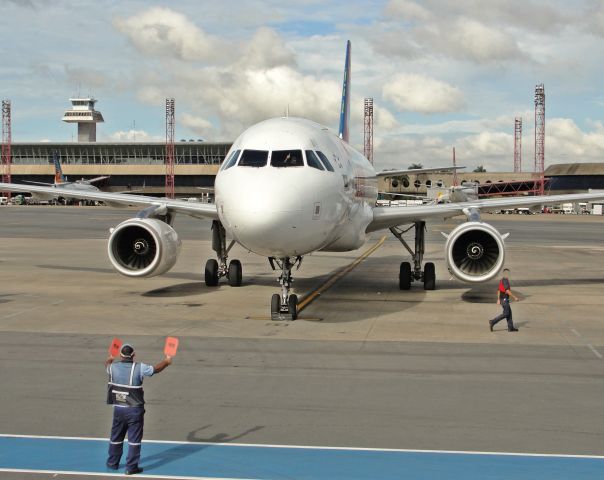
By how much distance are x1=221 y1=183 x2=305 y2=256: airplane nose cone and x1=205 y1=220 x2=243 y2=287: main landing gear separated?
7.66 m

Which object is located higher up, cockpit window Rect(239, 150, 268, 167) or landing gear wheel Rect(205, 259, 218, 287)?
cockpit window Rect(239, 150, 268, 167)

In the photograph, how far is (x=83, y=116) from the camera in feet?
646

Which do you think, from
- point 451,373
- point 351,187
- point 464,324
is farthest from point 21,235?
point 451,373

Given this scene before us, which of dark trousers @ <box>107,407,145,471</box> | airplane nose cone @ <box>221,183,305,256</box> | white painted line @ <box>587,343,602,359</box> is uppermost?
airplane nose cone @ <box>221,183,305,256</box>

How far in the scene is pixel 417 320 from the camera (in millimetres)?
17422

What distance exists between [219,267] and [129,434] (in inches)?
636

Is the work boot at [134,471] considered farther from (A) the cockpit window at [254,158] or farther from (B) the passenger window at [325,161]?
(B) the passenger window at [325,161]

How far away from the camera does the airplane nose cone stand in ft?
48.8

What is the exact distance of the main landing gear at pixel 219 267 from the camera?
2314 cm

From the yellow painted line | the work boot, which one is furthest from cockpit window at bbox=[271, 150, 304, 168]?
the work boot

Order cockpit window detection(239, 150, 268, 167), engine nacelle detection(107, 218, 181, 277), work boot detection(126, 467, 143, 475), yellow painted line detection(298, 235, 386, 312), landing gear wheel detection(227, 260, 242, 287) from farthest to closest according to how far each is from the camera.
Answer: landing gear wheel detection(227, 260, 242, 287) < engine nacelle detection(107, 218, 181, 277) < yellow painted line detection(298, 235, 386, 312) < cockpit window detection(239, 150, 268, 167) < work boot detection(126, 467, 143, 475)

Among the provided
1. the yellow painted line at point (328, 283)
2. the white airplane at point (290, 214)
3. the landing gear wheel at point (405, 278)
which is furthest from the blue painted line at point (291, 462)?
the landing gear wheel at point (405, 278)

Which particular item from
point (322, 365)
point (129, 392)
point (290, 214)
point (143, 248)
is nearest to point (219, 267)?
point (143, 248)

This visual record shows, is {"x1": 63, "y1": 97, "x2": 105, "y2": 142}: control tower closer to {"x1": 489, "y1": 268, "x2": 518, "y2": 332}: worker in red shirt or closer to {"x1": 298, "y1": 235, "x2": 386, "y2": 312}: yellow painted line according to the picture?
{"x1": 298, "y1": 235, "x2": 386, "y2": 312}: yellow painted line
